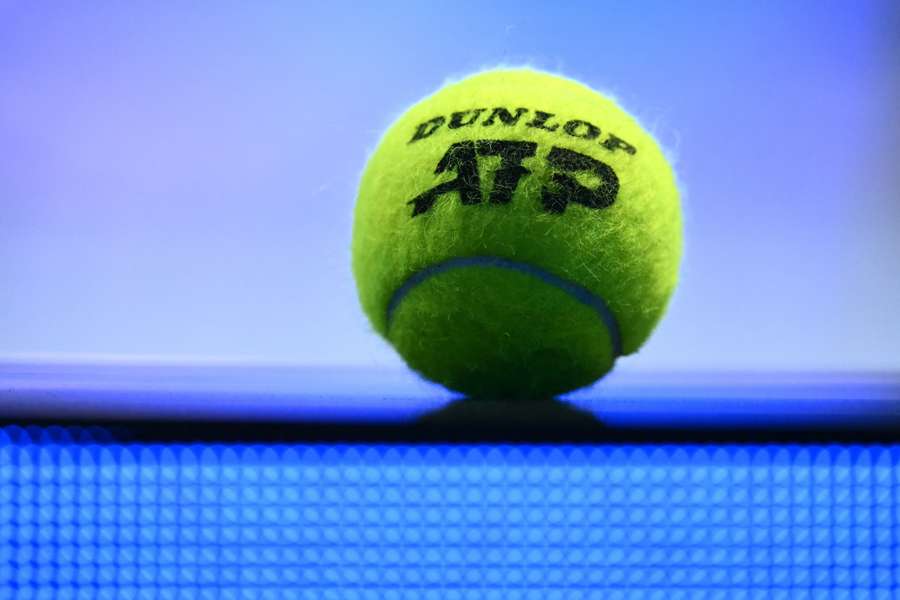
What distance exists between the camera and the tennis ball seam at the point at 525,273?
47 cm

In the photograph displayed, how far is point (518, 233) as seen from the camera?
0.46 m

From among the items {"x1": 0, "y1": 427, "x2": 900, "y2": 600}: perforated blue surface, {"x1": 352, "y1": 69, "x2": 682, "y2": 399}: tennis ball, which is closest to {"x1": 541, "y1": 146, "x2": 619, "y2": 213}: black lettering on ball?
{"x1": 352, "y1": 69, "x2": 682, "y2": 399}: tennis ball

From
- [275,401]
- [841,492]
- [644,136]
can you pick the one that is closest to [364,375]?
[275,401]

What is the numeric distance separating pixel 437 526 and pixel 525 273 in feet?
0.60

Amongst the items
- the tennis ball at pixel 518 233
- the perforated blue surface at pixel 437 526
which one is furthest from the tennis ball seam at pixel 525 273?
the perforated blue surface at pixel 437 526

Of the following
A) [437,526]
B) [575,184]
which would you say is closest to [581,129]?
[575,184]

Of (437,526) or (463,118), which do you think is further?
(463,118)

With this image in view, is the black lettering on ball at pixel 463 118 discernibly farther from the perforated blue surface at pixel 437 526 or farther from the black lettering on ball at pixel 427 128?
the perforated blue surface at pixel 437 526

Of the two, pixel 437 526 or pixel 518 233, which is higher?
pixel 518 233

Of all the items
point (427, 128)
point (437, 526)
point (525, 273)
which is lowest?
point (437, 526)

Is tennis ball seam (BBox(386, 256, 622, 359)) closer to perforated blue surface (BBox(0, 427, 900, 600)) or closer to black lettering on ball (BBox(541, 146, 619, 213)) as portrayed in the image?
black lettering on ball (BBox(541, 146, 619, 213))

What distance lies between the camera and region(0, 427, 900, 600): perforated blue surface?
1.09 feet

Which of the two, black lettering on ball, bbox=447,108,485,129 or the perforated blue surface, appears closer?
the perforated blue surface

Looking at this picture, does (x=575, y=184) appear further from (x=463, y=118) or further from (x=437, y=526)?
(x=437, y=526)
